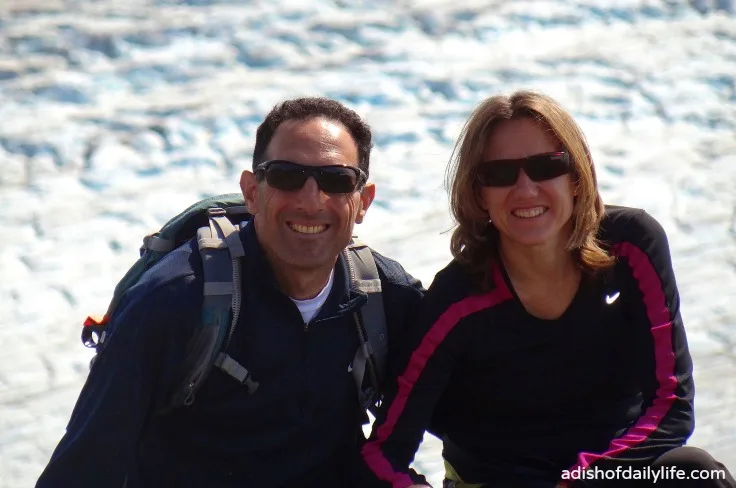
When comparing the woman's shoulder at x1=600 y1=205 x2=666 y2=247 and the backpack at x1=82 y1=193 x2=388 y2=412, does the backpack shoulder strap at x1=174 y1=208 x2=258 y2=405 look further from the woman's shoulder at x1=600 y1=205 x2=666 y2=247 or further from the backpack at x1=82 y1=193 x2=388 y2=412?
the woman's shoulder at x1=600 y1=205 x2=666 y2=247

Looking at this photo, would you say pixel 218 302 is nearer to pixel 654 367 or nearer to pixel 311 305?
pixel 311 305

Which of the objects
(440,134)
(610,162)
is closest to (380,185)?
(440,134)

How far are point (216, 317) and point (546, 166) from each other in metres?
0.97

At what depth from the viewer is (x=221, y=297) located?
2670mm

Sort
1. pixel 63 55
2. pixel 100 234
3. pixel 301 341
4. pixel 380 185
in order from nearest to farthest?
pixel 301 341
pixel 100 234
pixel 380 185
pixel 63 55

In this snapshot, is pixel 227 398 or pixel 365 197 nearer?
pixel 227 398

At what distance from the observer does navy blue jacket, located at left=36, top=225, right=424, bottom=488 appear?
261 centimetres

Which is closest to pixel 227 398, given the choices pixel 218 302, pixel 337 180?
pixel 218 302

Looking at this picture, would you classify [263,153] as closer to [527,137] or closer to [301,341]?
[301,341]

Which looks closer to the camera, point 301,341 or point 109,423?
point 109,423

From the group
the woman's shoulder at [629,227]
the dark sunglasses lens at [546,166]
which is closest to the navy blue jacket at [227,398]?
the dark sunglasses lens at [546,166]

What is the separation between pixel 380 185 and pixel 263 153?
3807mm

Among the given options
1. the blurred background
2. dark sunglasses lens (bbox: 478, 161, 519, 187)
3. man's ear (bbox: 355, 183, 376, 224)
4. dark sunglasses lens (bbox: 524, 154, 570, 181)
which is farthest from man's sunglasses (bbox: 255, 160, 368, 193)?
the blurred background

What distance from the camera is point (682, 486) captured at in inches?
104
